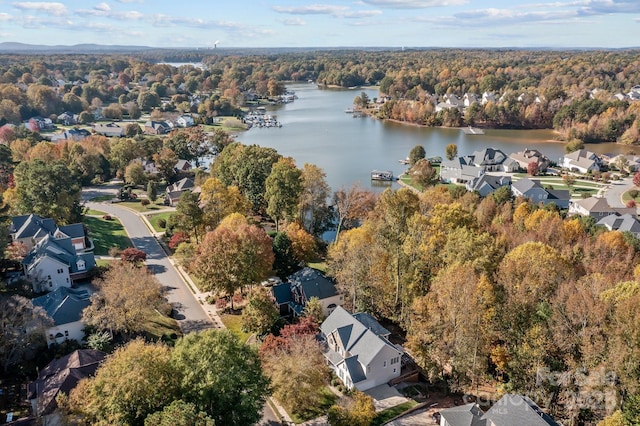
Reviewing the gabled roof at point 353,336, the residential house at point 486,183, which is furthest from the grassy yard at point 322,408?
the residential house at point 486,183

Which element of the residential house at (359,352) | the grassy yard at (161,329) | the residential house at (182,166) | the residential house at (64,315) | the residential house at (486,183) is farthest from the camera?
the residential house at (182,166)

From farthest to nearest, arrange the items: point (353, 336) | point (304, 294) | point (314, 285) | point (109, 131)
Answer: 1. point (109, 131)
2. point (314, 285)
3. point (304, 294)
4. point (353, 336)

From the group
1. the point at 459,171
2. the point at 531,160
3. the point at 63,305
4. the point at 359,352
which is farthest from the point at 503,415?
the point at 531,160

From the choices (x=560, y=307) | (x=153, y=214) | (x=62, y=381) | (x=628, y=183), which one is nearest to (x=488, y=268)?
(x=560, y=307)

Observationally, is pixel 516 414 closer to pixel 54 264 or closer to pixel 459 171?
pixel 54 264

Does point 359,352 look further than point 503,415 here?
Yes

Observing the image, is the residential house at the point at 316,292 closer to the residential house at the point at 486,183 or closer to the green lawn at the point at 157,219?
the green lawn at the point at 157,219

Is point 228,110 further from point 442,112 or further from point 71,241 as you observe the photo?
point 71,241
